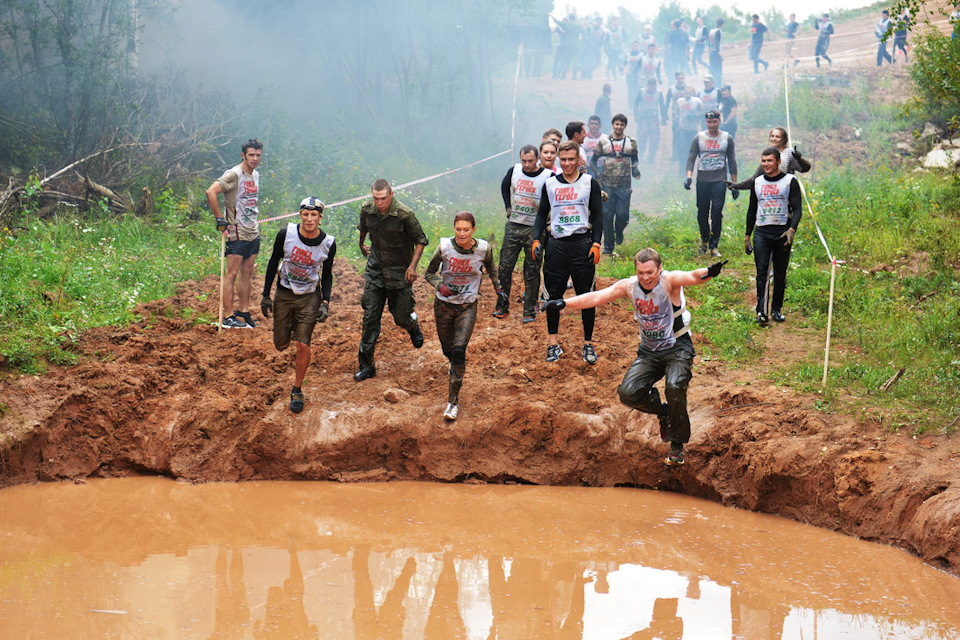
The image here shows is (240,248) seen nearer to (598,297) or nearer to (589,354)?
(589,354)

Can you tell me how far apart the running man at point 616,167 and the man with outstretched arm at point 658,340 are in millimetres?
5862

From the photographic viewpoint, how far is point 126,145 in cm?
1557

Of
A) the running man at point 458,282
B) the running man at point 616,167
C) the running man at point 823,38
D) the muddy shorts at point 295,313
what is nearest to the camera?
the running man at point 458,282

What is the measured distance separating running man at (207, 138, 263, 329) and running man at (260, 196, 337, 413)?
165 centimetres

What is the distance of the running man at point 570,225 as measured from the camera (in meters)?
8.56

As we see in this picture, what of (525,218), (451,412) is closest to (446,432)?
(451,412)

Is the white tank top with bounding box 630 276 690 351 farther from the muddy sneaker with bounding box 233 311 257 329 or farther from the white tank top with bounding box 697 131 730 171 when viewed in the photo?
the white tank top with bounding box 697 131 730 171

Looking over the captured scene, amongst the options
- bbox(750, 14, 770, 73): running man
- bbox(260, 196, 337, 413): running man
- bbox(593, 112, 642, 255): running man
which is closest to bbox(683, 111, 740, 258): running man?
bbox(593, 112, 642, 255): running man

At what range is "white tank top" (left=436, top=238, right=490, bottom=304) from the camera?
811cm

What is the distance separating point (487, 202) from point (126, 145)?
27.8ft

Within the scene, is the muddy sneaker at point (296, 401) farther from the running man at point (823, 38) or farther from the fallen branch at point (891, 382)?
the running man at point (823, 38)

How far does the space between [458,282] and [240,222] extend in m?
3.10

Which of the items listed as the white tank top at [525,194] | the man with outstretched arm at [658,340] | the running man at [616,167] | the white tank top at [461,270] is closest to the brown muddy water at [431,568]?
the man with outstretched arm at [658,340]

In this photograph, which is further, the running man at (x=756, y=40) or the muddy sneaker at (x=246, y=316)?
the running man at (x=756, y=40)
